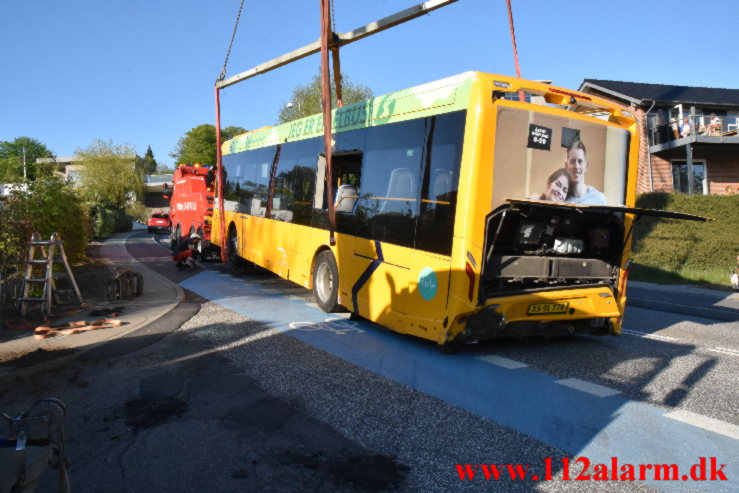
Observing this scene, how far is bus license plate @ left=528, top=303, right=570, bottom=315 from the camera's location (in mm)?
6520

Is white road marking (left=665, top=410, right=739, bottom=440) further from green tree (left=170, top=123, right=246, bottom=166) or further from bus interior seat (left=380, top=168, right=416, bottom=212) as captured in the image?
green tree (left=170, top=123, right=246, bottom=166)

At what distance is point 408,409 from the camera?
4.69 metres

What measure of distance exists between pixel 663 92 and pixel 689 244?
1473cm

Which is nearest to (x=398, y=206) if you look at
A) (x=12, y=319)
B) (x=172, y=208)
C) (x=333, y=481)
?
(x=333, y=481)

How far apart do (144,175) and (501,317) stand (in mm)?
58488

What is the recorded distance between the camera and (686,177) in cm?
2833

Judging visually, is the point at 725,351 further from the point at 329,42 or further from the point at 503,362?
the point at 329,42

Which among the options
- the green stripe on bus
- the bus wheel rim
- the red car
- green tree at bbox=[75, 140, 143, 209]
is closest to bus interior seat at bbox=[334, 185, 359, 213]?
the green stripe on bus

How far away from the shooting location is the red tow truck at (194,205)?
1677cm

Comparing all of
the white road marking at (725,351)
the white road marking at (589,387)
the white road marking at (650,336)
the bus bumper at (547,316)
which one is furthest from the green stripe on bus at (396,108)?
the white road marking at (725,351)

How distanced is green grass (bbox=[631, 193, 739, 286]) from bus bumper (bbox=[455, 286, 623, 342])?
1051 cm

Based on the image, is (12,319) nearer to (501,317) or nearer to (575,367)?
(501,317)

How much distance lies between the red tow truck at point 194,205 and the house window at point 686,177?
24139mm

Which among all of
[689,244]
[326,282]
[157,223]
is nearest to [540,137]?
[326,282]
